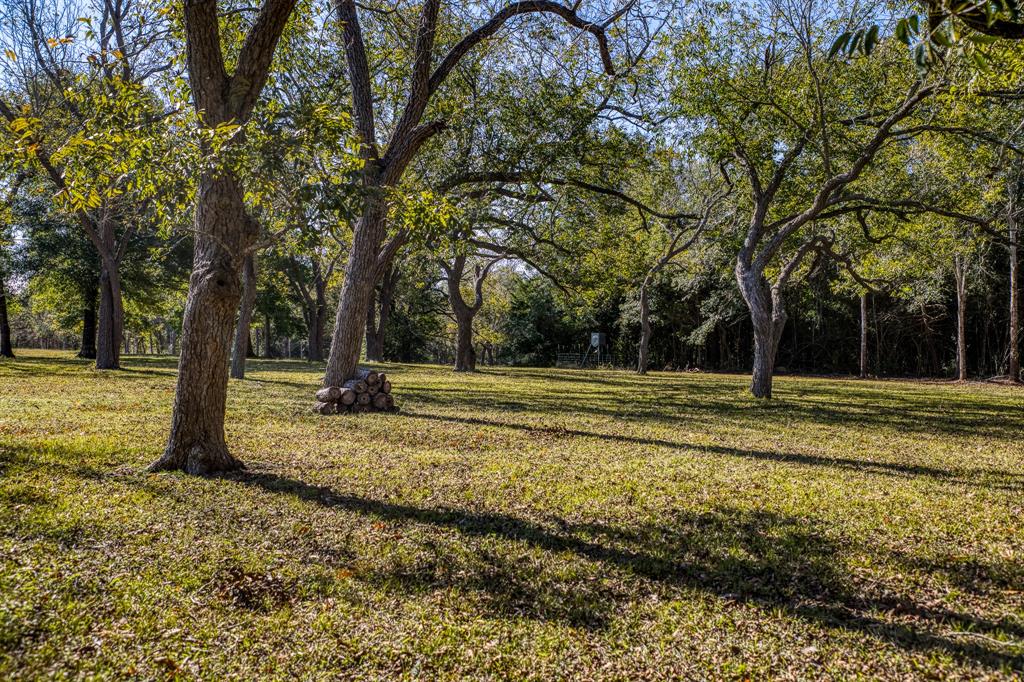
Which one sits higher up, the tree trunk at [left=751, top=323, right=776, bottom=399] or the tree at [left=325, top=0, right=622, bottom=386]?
the tree at [left=325, top=0, right=622, bottom=386]

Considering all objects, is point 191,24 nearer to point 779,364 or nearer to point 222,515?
point 222,515

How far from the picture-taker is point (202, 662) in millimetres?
2439

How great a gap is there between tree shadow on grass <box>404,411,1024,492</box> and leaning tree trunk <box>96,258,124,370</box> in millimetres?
14331

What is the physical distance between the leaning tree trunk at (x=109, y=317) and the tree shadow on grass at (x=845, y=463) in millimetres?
14331

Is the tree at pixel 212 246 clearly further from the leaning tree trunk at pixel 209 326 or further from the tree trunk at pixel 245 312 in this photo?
the tree trunk at pixel 245 312

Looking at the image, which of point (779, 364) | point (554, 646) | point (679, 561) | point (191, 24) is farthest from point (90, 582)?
point (779, 364)

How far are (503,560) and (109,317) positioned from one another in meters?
17.8

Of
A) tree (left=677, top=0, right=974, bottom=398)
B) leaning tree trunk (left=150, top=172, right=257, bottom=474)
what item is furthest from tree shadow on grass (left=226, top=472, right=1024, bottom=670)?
tree (left=677, top=0, right=974, bottom=398)

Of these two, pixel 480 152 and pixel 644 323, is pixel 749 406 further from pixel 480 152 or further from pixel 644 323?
pixel 644 323

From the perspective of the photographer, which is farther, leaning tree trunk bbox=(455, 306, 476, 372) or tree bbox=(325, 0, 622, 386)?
leaning tree trunk bbox=(455, 306, 476, 372)

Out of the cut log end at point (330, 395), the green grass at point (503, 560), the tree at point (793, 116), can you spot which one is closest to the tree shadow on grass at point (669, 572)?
the green grass at point (503, 560)

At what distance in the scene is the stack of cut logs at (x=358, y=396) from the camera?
9.80 metres

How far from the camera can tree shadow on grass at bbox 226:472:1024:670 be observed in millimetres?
2917

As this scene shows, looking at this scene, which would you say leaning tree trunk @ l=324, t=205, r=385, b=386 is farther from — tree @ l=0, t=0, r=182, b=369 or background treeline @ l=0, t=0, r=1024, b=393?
tree @ l=0, t=0, r=182, b=369
